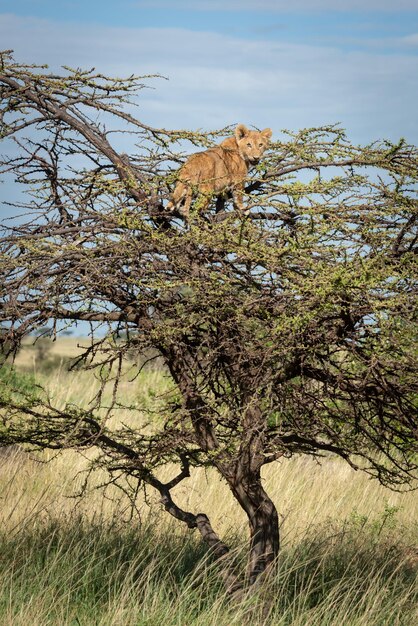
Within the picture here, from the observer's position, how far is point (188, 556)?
8.08 metres

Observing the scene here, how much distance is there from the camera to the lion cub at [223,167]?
6523mm

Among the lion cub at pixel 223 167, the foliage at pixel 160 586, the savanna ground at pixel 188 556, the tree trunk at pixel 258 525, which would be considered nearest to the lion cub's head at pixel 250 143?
the lion cub at pixel 223 167

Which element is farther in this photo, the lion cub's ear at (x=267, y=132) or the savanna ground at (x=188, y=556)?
the lion cub's ear at (x=267, y=132)

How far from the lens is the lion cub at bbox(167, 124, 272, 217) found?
652cm

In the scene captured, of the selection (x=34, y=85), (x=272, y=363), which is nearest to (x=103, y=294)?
(x=272, y=363)

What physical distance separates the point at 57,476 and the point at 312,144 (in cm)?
603

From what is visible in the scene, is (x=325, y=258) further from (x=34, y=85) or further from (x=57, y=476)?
(x=57, y=476)

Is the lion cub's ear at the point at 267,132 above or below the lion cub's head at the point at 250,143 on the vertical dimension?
above

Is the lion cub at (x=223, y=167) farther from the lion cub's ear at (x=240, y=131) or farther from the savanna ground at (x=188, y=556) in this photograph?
the savanna ground at (x=188, y=556)

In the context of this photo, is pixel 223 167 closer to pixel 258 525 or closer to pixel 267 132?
pixel 267 132

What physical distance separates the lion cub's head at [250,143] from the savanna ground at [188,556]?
2.71 metres

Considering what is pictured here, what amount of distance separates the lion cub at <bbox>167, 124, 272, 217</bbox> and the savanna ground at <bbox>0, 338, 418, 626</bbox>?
4.93 ft

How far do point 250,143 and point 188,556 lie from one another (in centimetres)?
371

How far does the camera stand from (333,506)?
11055mm
